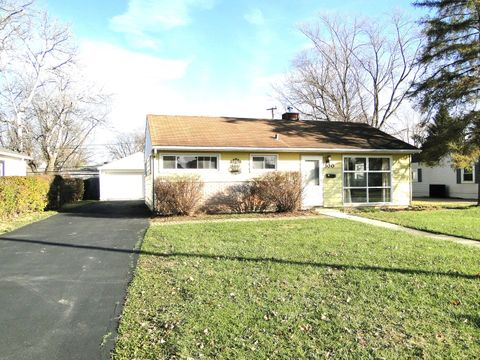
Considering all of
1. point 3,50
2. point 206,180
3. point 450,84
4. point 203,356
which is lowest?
point 203,356

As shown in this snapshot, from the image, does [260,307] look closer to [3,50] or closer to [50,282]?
[50,282]

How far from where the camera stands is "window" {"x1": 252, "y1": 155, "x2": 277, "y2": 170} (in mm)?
16219

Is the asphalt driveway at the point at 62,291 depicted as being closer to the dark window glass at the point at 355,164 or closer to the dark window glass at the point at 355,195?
the dark window glass at the point at 355,195

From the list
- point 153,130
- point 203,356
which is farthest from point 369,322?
point 153,130

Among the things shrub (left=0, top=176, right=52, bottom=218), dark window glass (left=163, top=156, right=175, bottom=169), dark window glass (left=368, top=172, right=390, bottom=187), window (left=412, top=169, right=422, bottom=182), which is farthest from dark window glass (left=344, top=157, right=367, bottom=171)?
window (left=412, top=169, right=422, bottom=182)

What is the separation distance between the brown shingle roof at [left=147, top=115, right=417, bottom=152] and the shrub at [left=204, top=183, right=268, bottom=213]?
185 centimetres

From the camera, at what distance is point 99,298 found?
5.02 metres

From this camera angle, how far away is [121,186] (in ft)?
94.3

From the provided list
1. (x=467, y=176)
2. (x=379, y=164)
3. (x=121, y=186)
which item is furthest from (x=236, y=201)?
(x=467, y=176)

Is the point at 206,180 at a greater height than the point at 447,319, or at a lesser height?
greater

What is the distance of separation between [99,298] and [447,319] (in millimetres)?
4180

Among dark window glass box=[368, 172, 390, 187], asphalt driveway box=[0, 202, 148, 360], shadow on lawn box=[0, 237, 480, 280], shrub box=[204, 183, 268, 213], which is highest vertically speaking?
dark window glass box=[368, 172, 390, 187]

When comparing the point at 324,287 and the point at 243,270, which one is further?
the point at 243,270

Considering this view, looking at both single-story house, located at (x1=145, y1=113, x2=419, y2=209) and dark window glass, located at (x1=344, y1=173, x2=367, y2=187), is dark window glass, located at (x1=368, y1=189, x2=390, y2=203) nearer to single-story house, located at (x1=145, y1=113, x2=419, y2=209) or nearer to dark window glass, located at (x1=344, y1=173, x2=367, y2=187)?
single-story house, located at (x1=145, y1=113, x2=419, y2=209)
